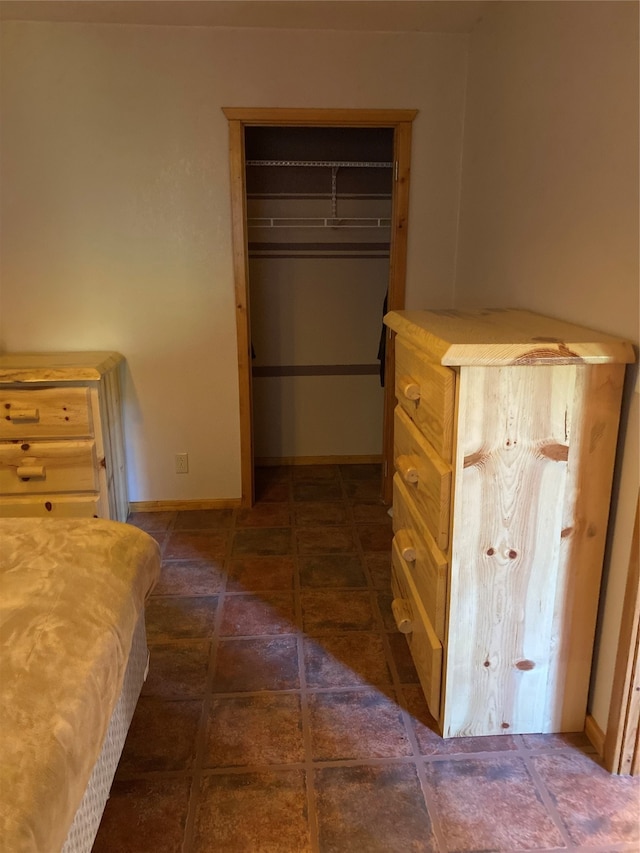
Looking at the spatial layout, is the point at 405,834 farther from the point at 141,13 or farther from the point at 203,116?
the point at 141,13

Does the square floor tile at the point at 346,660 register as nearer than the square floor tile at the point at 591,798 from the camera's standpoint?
No

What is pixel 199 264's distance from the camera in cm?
316

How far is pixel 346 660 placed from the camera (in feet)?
7.24

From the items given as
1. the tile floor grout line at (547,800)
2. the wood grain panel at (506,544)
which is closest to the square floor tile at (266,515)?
the wood grain panel at (506,544)

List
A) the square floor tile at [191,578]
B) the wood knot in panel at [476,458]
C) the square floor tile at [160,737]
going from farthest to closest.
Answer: the square floor tile at [191,578] < the square floor tile at [160,737] < the wood knot in panel at [476,458]

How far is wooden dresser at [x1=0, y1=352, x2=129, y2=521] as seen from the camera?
2775 mm

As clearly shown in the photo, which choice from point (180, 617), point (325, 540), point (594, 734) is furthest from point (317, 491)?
point (594, 734)

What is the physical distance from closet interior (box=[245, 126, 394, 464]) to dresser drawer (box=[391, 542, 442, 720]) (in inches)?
75.1

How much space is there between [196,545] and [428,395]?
68.2 inches

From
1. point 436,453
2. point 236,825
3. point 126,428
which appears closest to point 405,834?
point 236,825

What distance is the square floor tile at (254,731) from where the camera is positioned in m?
1.78

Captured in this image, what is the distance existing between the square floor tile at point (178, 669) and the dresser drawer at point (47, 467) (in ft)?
3.24

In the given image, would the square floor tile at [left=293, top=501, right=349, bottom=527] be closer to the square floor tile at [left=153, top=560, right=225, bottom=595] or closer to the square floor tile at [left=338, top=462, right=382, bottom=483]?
the square floor tile at [left=338, top=462, right=382, bottom=483]

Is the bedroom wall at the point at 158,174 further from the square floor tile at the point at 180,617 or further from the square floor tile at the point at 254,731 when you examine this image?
the square floor tile at the point at 254,731
